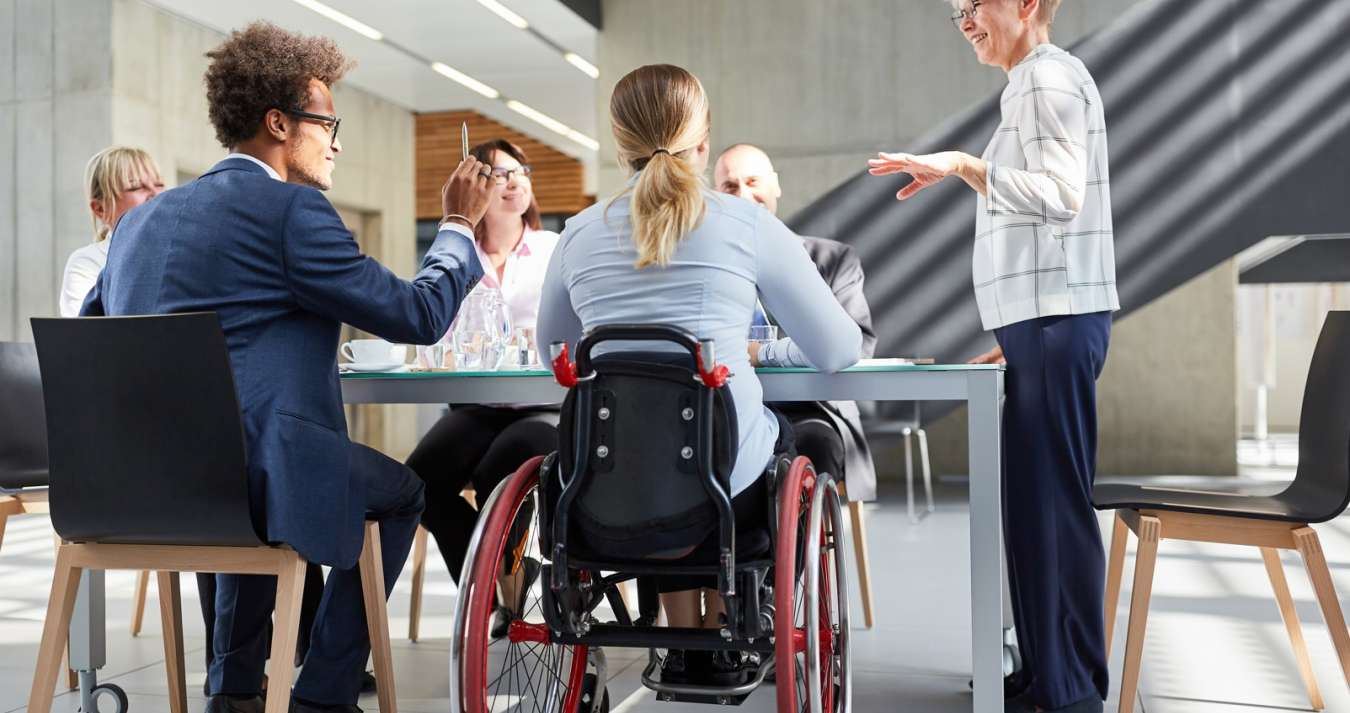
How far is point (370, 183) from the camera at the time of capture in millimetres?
9219

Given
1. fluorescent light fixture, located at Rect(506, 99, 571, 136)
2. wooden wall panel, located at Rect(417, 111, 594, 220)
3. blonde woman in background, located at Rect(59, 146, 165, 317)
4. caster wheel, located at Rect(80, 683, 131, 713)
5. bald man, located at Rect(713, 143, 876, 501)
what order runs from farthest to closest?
1. wooden wall panel, located at Rect(417, 111, 594, 220)
2. fluorescent light fixture, located at Rect(506, 99, 571, 136)
3. blonde woman in background, located at Rect(59, 146, 165, 317)
4. bald man, located at Rect(713, 143, 876, 501)
5. caster wheel, located at Rect(80, 683, 131, 713)

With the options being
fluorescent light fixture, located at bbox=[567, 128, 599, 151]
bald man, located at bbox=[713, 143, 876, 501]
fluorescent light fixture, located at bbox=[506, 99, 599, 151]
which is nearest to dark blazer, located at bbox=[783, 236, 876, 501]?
bald man, located at bbox=[713, 143, 876, 501]

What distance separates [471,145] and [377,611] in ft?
28.6

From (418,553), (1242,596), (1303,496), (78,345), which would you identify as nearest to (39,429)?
(418,553)

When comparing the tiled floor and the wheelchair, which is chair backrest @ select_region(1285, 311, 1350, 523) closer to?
the tiled floor

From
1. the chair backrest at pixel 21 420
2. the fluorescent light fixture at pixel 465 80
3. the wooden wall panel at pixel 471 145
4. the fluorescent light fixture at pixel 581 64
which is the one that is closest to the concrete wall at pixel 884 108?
the fluorescent light fixture at pixel 581 64

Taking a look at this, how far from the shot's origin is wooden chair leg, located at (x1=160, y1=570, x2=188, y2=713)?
7.04 ft

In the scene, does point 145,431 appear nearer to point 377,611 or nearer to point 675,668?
point 377,611

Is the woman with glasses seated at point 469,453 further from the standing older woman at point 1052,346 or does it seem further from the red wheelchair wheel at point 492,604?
the standing older woman at point 1052,346

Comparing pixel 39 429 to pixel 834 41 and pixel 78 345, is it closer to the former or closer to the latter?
pixel 78 345

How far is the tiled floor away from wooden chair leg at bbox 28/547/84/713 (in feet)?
2.15

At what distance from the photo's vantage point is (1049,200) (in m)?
2.02

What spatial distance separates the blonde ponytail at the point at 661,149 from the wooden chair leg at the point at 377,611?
77 cm

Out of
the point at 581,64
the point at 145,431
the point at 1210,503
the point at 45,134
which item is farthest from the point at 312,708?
the point at 581,64
